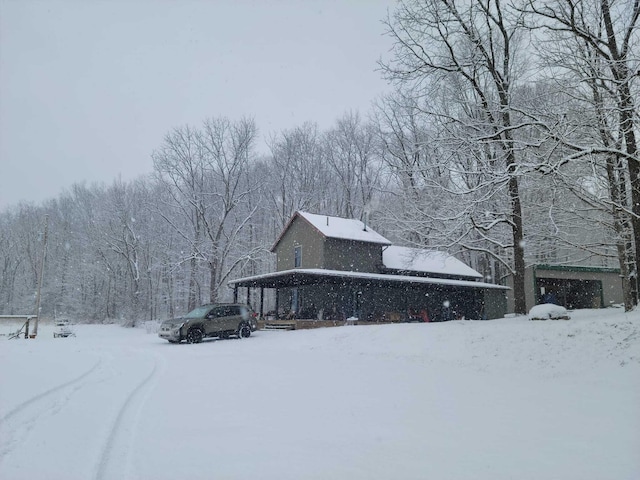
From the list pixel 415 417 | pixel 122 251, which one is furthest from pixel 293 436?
pixel 122 251

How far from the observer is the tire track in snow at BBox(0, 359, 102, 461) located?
5.07 meters

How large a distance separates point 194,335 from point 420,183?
12.8m

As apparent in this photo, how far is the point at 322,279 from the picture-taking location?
1010 inches

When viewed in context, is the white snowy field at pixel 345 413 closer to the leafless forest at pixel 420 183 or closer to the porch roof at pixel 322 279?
the leafless forest at pixel 420 183

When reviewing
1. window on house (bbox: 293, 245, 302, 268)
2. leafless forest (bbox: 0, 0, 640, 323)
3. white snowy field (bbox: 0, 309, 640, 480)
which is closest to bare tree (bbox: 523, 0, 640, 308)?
leafless forest (bbox: 0, 0, 640, 323)

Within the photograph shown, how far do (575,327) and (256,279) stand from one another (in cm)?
1721

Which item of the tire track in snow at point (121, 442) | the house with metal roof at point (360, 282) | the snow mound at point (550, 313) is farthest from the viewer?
the house with metal roof at point (360, 282)

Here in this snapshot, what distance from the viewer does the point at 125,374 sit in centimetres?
1014

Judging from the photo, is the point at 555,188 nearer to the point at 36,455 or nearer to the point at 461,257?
the point at 36,455

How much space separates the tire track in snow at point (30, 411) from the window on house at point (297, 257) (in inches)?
846

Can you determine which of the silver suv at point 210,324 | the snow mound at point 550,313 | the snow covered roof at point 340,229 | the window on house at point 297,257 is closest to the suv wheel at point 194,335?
the silver suv at point 210,324

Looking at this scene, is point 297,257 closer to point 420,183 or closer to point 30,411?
point 420,183

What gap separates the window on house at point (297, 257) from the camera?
2992cm

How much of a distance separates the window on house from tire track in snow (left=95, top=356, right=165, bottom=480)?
2211 cm
